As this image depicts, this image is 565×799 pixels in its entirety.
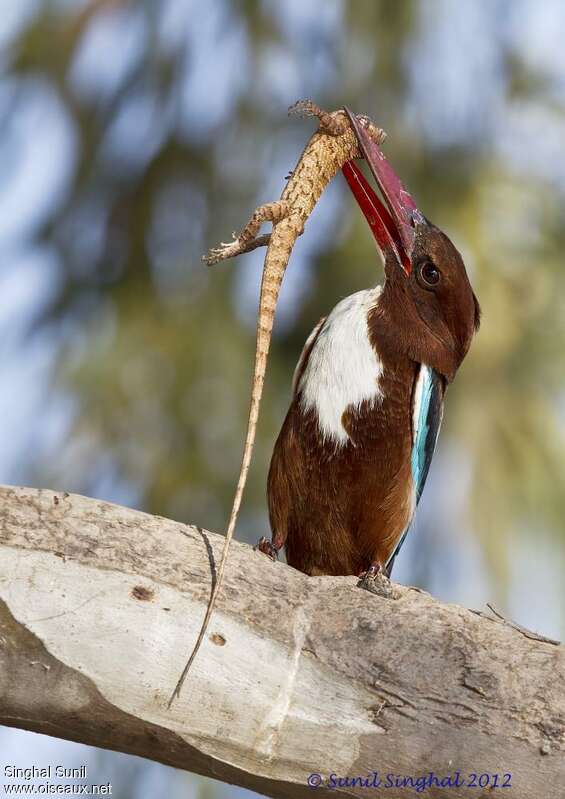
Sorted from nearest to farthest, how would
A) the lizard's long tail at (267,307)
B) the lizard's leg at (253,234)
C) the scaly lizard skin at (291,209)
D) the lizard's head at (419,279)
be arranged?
the lizard's long tail at (267,307) < the scaly lizard skin at (291,209) < the lizard's leg at (253,234) < the lizard's head at (419,279)

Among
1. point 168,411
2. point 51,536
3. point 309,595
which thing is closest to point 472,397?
point 168,411

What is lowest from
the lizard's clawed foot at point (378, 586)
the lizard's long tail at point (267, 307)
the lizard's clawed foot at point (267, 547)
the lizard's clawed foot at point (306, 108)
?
the lizard's clawed foot at point (378, 586)

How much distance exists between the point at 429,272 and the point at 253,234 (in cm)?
66

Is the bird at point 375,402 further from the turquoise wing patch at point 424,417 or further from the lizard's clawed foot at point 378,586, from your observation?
the lizard's clawed foot at point 378,586

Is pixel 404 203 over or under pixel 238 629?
over

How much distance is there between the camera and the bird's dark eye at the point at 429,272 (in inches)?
156

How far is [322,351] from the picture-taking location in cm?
394

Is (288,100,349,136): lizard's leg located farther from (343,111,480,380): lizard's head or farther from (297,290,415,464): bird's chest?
(297,290,415,464): bird's chest

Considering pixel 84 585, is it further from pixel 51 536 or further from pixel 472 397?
pixel 472 397

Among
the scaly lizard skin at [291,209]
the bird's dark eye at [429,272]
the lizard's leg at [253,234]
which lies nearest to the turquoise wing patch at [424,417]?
the bird's dark eye at [429,272]

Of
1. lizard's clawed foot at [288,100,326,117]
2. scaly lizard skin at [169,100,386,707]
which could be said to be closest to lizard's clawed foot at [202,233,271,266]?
scaly lizard skin at [169,100,386,707]

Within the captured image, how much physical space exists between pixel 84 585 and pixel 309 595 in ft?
1.79

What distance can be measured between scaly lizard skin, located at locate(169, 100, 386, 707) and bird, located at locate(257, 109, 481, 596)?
7cm

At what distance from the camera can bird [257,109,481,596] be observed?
12.4ft
